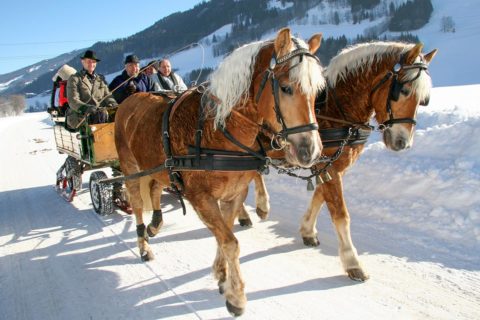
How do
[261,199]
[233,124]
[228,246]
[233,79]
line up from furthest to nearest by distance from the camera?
[261,199] → [228,246] → [233,124] → [233,79]

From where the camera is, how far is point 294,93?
7.95 feet

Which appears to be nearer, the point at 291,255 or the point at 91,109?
the point at 291,255

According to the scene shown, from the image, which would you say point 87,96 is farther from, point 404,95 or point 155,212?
point 404,95

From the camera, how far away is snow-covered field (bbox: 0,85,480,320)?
128 inches

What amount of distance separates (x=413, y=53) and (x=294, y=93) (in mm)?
1825

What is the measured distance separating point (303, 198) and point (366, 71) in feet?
8.69

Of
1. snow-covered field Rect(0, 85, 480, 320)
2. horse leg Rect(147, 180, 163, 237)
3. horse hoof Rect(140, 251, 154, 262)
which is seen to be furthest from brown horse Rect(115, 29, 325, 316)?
horse hoof Rect(140, 251, 154, 262)

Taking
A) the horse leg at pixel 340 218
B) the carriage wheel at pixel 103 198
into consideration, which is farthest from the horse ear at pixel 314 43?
the carriage wheel at pixel 103 198

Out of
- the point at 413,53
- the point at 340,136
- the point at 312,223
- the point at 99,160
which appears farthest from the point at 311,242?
the point at 99,160

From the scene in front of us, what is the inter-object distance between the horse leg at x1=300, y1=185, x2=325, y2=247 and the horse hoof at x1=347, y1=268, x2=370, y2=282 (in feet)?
2.77

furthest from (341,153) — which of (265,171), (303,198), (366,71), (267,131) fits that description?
(303,198)

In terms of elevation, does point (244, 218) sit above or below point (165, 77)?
below

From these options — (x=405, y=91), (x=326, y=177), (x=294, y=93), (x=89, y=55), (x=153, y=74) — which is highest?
(x=89, y=55)

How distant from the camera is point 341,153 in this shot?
13.0 feet
